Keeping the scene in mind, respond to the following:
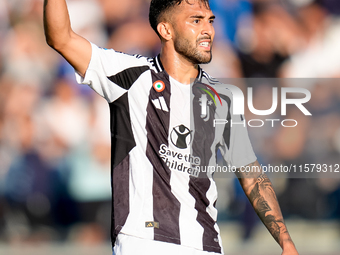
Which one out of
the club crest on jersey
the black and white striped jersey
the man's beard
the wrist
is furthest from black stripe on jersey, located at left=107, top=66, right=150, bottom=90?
the wrist

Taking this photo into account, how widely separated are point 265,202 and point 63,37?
1458mm

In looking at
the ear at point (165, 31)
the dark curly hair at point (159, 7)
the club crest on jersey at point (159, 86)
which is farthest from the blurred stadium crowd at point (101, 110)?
the club crest on jersey at point (159, 86)

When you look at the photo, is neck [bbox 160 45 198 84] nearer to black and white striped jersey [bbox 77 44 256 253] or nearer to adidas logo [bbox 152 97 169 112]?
black and white striped jersey [bbox 77 44 256 253]

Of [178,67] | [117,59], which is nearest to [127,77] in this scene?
[117,59]

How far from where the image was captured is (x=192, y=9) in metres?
2.86

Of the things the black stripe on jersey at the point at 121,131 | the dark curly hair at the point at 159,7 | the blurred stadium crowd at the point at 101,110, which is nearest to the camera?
the black stripe on jersey at the point at 121,131

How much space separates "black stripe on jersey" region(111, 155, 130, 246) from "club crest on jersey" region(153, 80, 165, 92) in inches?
17.3

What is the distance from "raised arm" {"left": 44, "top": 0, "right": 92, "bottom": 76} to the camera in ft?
7.63

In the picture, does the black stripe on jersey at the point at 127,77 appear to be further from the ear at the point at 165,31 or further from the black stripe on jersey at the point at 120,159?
the ear at the point at 165,31

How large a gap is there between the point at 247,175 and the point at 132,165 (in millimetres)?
715

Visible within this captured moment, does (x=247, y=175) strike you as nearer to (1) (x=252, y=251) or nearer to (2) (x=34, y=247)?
(1) (x=252, y=251)

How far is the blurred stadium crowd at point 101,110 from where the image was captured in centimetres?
637

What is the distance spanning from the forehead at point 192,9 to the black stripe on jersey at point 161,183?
61cm

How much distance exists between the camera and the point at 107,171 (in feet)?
21.0
